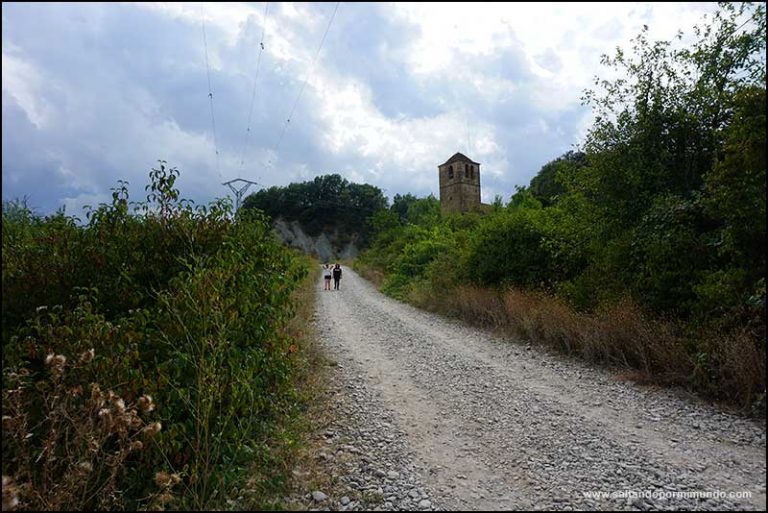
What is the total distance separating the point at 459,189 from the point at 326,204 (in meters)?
32.8

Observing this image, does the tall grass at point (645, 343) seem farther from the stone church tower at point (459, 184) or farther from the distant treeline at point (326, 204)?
the distant treeline at point (326, 204)

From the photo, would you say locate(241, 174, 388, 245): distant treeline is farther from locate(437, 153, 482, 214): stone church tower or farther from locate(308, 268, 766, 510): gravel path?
locate(308, 268, 766, 510): gravel path

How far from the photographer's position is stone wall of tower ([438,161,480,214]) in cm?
5747

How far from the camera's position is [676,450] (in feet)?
12.4

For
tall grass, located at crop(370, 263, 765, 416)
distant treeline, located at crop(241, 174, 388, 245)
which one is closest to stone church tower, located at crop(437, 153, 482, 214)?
distant treeline, located at crop(241, 174, 388, 245)

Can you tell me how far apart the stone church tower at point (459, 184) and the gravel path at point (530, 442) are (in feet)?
168

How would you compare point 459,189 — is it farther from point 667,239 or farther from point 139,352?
point 139,352

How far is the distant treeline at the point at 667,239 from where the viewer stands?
17.1 feet

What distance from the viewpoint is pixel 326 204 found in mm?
83750

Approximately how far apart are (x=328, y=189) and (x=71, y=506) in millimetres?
86159

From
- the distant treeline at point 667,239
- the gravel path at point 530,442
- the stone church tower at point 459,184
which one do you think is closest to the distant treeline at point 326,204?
the stone church tower at point 459,184

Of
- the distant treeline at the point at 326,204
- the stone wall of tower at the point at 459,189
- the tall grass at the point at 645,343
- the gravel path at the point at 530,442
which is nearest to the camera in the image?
the gravel path at the point at 530,442

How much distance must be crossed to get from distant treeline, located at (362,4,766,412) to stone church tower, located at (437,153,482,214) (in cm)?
4591

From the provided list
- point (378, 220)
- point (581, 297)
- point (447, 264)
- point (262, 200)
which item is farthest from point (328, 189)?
point (581, 297)
